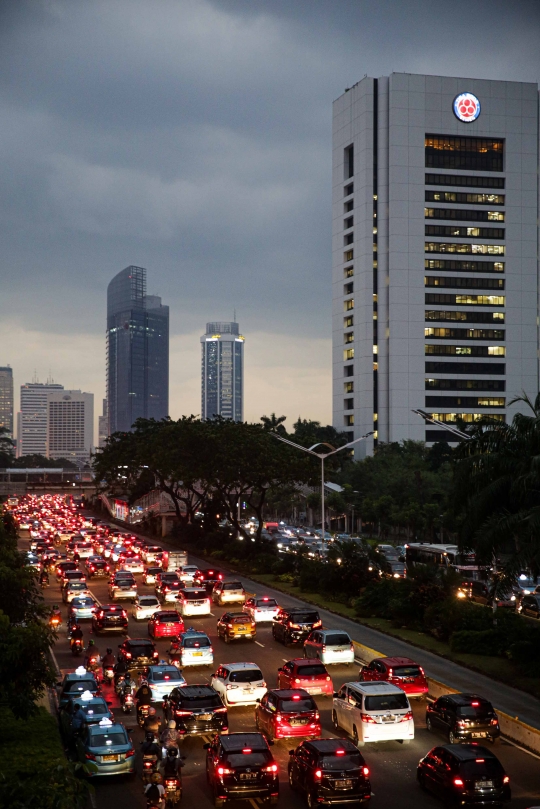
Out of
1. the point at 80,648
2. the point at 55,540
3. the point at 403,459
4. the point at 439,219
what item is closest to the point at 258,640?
the point at 80,648

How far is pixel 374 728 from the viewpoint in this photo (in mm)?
23359

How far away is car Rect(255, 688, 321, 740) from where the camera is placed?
2364 cm

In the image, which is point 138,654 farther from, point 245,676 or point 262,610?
point 262,610

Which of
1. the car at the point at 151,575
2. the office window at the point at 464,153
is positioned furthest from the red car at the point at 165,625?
the office window at the point at 464,153

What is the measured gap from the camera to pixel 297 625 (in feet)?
131

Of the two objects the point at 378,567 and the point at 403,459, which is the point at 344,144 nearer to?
the point at 403,459

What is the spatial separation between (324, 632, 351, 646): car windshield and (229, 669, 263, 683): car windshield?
694 cm

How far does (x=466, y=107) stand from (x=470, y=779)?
155870 millimetres

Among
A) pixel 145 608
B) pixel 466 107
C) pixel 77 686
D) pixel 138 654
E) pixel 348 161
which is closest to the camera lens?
pixel 77 686

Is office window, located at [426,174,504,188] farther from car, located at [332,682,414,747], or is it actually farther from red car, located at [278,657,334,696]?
car, located at [332,682,414,747]

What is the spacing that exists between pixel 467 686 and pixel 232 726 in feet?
30.1

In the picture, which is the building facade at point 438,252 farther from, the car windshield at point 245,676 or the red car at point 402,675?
the car windshield at point 245,676

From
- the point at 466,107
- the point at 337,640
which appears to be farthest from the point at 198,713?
the point at 466,107

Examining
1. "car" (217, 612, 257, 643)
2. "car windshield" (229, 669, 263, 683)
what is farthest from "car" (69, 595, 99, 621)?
"car windshield" (229, 669, 263, 683)
